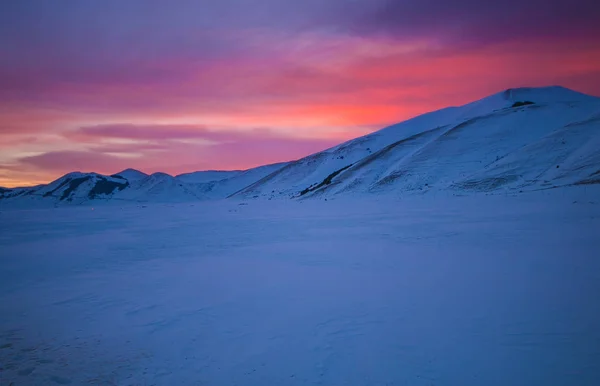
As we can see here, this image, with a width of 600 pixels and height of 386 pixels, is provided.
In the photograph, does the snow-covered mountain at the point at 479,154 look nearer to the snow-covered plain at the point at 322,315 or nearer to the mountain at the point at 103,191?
the mountain at the point at 103,191

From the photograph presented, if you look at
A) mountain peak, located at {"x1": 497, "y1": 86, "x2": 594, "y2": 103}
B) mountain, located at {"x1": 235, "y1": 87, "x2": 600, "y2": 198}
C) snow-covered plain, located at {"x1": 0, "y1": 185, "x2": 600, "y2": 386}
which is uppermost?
mountain peak, located at {"x1": 497, "y1": 86, "x2": 594, "y2": 103}

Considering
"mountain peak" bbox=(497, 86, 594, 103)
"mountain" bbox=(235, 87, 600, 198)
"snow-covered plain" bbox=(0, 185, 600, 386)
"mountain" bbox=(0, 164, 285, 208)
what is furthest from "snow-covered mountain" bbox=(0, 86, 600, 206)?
"snow-covered plain" bbox=(0, 185, 600, 386)

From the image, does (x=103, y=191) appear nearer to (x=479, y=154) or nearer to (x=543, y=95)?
(x=479, y=154)

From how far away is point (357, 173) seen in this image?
73.6 metres

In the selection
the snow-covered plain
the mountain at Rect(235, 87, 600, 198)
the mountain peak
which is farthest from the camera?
the mountain peak

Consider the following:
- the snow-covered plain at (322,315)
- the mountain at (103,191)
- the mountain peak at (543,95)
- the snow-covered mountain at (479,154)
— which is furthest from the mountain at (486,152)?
the mountain at (103,191)

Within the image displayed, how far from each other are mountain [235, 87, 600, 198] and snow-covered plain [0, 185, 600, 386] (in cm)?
2759

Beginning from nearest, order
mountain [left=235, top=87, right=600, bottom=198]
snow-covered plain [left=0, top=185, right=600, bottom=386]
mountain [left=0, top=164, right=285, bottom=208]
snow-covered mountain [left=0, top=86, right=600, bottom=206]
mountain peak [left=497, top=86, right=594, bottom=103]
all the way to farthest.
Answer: snow-covered plain [left=0, top=185, right=600, bottom=386] < mountain [left=235, top=87, right=600, bottom=198] < snow-covered mountain [left=0, top=86, right=600, bottom=206] < mountain peak [left=497, top=86, right=594, bottom=103] < mountain [left=0, top=164, right=285, bottom=208]

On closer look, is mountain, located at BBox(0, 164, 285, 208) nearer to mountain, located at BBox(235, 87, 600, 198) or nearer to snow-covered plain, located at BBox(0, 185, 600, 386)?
mountain, located at BBox(235, 87, 600, 198)

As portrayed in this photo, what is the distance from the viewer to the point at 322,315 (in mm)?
7457

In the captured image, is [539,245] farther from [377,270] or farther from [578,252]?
[377,270]

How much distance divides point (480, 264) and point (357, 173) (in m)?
64.0

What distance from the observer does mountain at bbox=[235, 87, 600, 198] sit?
39.4 meters

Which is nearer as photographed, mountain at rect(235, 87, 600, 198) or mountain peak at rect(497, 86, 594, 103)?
mountain at rect(235, 87, 600, 198)
